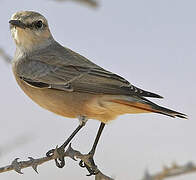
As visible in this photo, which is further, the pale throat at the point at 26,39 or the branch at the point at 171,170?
the pale throat at the point at 26,39

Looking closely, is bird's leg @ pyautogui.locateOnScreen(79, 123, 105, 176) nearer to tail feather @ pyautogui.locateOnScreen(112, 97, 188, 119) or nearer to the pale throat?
tail feather @ pyautogui.locateOnScreen(112, 97, 188, 119)

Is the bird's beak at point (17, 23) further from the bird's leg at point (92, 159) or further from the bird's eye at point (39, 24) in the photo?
the bird's leg at point (92, 159)

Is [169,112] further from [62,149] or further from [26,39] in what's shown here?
[26,39]

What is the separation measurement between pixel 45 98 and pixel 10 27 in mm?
1125

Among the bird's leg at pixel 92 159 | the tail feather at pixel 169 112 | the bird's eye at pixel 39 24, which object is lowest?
the bird's leg at pixel 92 159

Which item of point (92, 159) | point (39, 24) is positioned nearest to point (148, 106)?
point (92, 159)

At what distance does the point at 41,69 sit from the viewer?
4449 mm

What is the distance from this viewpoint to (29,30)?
185 inches

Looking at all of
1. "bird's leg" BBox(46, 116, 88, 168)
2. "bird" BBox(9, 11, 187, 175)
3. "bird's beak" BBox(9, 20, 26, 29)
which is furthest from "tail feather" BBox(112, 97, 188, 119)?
"bird's beak" BBox(9, 20, 26, 29)

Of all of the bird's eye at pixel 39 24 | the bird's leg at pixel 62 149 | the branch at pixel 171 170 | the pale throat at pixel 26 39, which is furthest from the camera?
the bird's eye at pixel 39 24

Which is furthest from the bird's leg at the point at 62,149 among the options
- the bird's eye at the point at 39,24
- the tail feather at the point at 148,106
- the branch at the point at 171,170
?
the branch at the point at 171,170

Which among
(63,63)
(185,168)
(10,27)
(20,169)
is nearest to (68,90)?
(63,63)

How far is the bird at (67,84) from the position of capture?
377cm

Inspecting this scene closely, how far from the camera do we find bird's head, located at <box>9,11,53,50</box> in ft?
14.7
